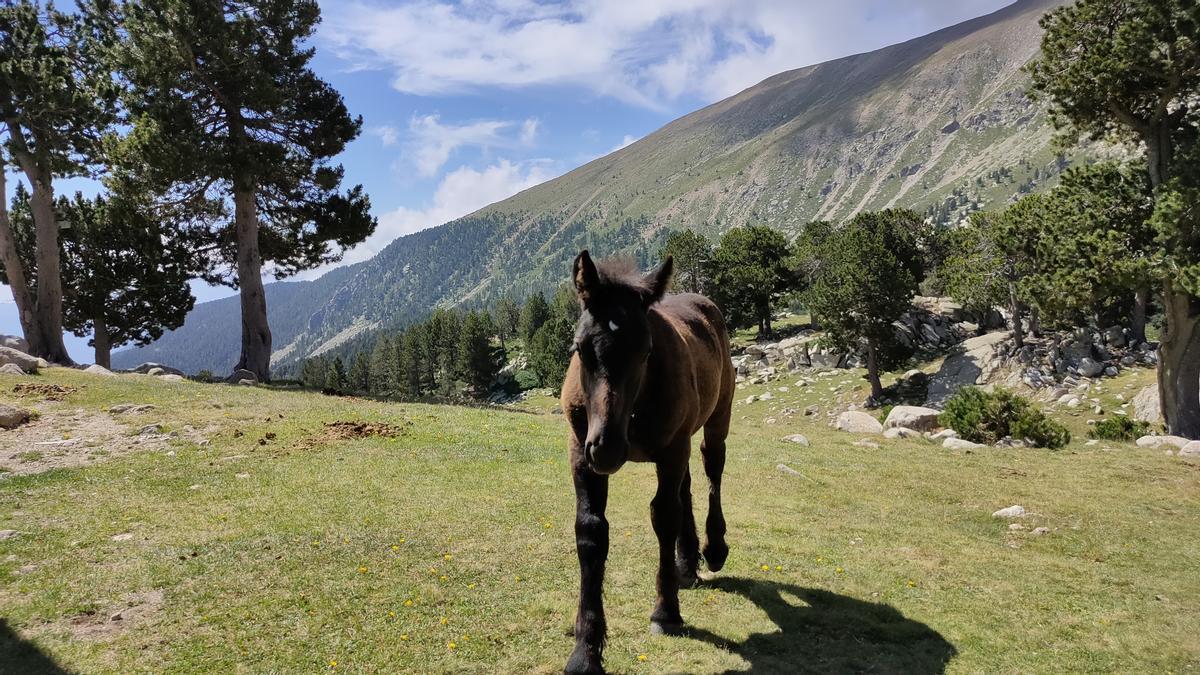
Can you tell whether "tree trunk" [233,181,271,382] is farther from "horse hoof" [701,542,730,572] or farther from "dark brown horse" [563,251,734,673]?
"dark brown horse" [563,251,734,673]

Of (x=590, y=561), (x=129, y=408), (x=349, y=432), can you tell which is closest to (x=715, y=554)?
(x=590, y=561)

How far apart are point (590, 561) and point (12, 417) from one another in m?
16.5

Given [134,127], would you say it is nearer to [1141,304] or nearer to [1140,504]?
[1140,504]

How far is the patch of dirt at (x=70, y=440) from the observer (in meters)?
11.7

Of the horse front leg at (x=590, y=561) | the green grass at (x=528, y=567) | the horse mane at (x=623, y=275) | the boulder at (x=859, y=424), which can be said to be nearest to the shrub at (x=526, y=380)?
the boulder at (x=859, y=424)

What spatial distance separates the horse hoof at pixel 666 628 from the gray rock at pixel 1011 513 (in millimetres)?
8341

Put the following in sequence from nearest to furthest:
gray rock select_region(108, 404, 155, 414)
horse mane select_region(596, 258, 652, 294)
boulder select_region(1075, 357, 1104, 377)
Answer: horse mane select_region(596, 258, 652, 294), gray rock select_region(108, 404, 155, 414), boulder select_region(1075, 357, 1104, 377)

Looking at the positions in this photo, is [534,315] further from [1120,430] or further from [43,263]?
[1120,430]

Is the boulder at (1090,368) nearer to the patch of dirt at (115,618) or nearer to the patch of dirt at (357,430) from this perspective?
the patch of dirt at (357,430)

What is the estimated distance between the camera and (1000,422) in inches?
792

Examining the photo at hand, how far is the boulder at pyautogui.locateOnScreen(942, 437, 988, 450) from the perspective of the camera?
1798 cm

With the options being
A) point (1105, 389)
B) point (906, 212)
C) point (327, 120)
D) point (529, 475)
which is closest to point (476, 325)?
point (906, 212)

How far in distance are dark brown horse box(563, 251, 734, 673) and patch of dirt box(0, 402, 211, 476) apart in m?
12.0

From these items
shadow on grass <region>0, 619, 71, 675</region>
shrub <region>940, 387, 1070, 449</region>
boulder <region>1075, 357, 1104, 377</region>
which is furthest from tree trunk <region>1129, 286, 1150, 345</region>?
shadow on grass <region>0, 619, 71, 675</region>
